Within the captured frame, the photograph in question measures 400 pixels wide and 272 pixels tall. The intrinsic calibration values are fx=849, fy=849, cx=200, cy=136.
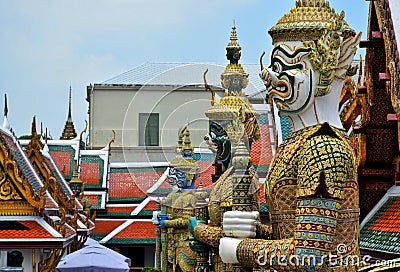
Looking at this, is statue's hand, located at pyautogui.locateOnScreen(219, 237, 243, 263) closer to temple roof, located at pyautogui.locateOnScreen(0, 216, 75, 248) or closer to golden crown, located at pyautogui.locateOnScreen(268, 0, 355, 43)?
golden crown, located at pyautogui.locateOnScreen(268, 0, 355, 43)

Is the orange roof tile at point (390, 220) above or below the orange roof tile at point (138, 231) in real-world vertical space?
above

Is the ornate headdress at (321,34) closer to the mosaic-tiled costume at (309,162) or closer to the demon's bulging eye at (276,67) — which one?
the mosaic-tiled costume at (309,162)

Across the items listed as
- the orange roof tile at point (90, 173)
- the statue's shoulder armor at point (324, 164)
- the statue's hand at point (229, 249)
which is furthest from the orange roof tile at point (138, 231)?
the statue's shoulder armor at point (324, 164)

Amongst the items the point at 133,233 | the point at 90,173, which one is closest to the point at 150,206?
the point at 133,233

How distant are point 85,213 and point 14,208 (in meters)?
9.60

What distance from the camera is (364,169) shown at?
7.09 meters

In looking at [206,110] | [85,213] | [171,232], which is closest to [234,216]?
[206,110]

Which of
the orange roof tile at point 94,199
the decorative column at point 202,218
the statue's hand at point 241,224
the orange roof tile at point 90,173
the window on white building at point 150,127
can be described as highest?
the window on white building at point 150,127

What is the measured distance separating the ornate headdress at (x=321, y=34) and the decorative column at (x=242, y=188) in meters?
0.76

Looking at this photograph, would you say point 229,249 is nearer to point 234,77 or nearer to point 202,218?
point 202,218

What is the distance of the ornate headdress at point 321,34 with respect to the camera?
477 cm

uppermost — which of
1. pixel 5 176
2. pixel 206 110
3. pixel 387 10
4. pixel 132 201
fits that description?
pixel 387 10

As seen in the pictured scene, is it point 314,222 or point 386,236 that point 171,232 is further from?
point 314,222

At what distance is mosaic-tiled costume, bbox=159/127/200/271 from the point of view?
1023cm
